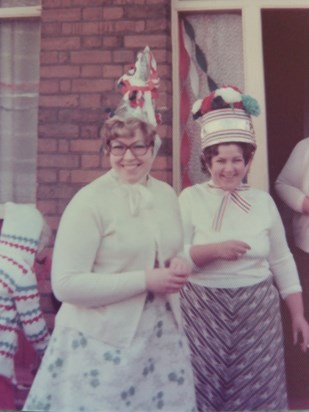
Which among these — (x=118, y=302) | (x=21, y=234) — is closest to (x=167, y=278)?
(x=118, y=302)

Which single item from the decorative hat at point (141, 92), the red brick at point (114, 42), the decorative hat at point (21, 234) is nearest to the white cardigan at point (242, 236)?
the decorative hat at point (141, 92)

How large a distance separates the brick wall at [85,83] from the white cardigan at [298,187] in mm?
829

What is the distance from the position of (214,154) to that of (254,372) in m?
1.08

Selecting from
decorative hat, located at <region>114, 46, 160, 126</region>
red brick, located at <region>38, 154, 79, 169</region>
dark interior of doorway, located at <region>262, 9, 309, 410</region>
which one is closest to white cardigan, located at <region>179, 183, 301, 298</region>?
decorative hat, located at <region>114, 46, 160, 126</region>

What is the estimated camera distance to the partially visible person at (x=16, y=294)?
3.13 meters

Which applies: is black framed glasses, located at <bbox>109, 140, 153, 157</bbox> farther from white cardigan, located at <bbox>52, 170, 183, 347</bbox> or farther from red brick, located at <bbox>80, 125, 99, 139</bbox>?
red brick, located at <bbox>80, 125, 99, 139</bbox>

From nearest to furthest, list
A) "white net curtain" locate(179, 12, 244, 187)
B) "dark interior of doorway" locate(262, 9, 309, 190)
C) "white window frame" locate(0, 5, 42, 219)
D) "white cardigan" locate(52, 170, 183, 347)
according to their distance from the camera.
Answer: "white cardigan" locate(52, 170, 183, 347), "white net curtain" locate(179, 12, 244, 187), "white window frame" locate(0, 5, 42, 219), "dark interior of doorway" locate(262, 9, 309, 190)

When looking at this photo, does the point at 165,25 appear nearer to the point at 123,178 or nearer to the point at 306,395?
the point at 123,178

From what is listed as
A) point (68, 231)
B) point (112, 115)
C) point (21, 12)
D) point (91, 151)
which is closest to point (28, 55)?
point (21, 12)

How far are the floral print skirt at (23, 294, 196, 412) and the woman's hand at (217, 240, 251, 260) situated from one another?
1.52 ft

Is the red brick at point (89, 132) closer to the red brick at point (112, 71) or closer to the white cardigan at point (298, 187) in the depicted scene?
the red brick at point (112, 71)

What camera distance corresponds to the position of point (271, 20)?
5250 mm

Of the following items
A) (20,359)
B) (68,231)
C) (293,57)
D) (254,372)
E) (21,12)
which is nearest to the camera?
(68,231)

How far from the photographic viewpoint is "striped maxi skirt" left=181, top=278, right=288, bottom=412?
3.08 metres
